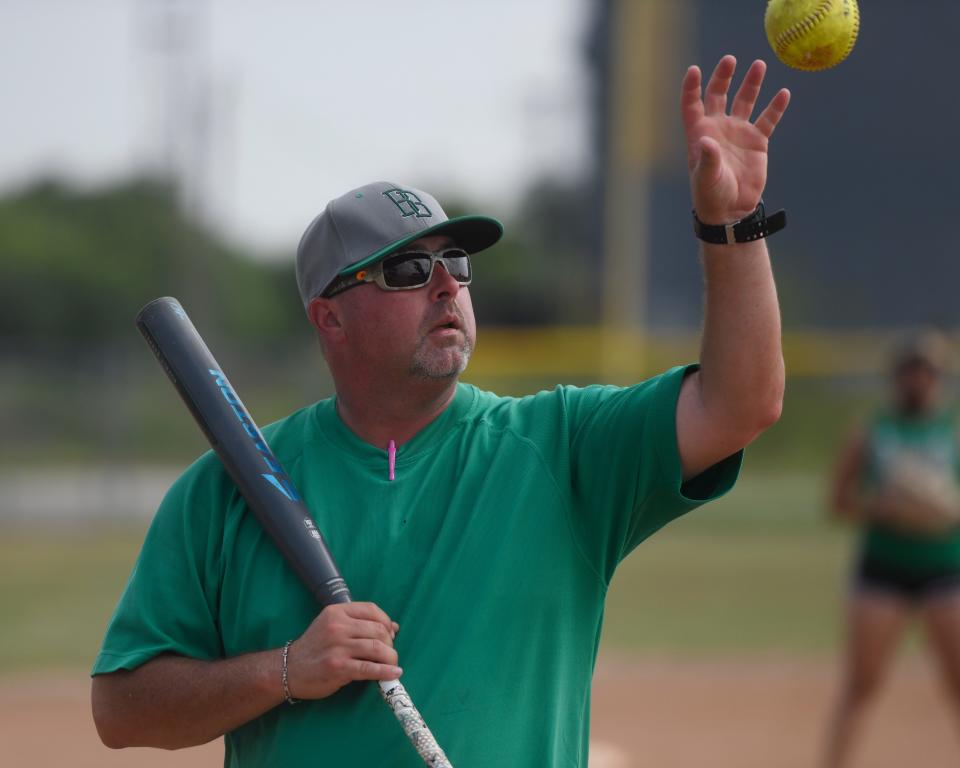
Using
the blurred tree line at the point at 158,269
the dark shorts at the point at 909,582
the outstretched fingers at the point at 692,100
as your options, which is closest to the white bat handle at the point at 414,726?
the outstretched fingers at the point at 692,100

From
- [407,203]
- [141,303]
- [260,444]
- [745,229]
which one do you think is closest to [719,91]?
[745,229]

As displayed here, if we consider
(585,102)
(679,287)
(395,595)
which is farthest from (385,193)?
(585,102)

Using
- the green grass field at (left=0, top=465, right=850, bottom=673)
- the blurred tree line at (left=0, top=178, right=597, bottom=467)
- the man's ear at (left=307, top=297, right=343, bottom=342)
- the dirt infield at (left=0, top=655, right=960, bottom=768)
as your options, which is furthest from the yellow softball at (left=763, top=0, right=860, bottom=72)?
the blurred tree line at (left=0, top=178, right=597, bottom=467)

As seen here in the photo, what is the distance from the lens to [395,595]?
2.57 metres

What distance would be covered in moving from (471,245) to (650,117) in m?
16.1

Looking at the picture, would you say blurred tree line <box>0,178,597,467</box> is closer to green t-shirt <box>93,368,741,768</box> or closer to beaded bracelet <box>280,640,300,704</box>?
green t-shirt <box>93,368,741,768</box>

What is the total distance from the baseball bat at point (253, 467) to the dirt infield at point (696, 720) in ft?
13.3

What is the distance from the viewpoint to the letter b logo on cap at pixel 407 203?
2754mm

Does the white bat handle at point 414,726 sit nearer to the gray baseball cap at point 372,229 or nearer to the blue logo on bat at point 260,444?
the blue logo on bat at point 260,444

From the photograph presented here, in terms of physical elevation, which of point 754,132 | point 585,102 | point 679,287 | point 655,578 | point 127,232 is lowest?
point 127,232

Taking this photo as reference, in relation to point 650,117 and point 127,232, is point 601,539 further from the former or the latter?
point 127,232

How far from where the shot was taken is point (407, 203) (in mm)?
2773

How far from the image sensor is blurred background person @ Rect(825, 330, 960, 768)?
6.58 metres

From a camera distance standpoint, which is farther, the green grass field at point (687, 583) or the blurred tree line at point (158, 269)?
the blurred tree line at point (158, 269)
